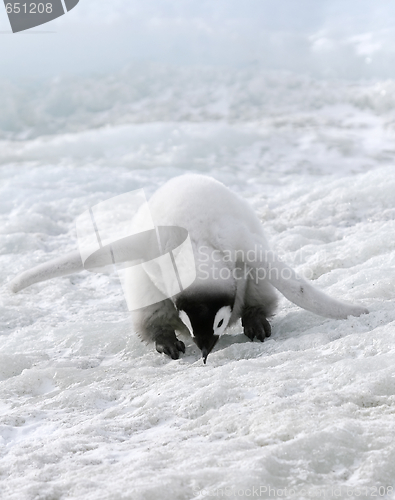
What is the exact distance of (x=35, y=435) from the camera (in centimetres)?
212

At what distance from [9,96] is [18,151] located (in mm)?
4990

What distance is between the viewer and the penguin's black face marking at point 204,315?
2512mm

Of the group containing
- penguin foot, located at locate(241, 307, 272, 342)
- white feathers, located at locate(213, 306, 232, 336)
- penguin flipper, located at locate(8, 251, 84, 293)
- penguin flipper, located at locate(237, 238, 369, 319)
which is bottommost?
penguin foot, located at locate(241, 307, 272, 342)

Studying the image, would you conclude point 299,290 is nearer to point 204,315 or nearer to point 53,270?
point 204,315

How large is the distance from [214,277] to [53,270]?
102 centimetres

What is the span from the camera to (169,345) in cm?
308

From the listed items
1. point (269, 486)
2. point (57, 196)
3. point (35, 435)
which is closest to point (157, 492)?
point (269, 486)

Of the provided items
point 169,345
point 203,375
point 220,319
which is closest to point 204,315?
point 220,319

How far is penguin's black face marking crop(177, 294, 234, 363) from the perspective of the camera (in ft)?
8.24

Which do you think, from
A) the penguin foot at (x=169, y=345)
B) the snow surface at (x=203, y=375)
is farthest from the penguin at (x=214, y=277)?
the snow surface at (x=203, y=375)

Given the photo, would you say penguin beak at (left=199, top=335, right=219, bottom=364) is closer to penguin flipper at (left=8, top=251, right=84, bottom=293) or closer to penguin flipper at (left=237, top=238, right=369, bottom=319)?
penguin flipper at (left=237, top=238, right=369, bottom=319)

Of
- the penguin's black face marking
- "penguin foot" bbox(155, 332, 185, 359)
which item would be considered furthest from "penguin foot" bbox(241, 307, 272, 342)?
the penguin's black face marking

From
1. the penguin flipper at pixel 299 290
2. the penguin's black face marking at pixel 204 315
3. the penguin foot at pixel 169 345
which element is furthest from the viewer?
the penguin foot at pixel 169 345

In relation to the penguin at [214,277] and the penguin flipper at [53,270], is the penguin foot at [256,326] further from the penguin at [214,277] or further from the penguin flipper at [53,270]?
the penguin flipper at [53,270]
